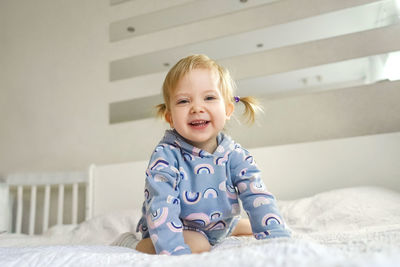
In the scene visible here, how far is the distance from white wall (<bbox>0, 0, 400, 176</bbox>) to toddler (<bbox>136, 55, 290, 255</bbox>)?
2.99 ft

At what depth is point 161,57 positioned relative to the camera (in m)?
2.06

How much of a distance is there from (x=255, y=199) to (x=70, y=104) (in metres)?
1.84

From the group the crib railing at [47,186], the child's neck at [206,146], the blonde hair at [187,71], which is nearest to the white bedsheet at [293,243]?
the child's neck at [206,146]

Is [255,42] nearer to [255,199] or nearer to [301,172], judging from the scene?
[301,172]

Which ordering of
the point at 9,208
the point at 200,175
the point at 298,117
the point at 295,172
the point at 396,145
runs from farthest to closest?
the point at 9,208, the point at 298,117, the point at 295,172, the point at 396,145, the point at 200,175

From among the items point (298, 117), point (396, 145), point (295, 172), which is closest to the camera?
point (396, 145)

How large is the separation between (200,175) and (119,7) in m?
1.85

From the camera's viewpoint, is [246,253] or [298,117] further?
[298,117]

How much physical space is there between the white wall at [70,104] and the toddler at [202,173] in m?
0.91

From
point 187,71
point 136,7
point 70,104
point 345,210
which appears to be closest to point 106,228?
point 187,71

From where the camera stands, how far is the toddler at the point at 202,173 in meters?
0.73

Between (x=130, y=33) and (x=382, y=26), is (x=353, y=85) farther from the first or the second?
(x=130, y=33)

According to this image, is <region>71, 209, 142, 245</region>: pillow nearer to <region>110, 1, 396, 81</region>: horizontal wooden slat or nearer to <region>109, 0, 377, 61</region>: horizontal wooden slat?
<region>110, 1, 396, 81</region>: horizontal wooden slat

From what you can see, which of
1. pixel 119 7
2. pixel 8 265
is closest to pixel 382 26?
pixel 119 7
